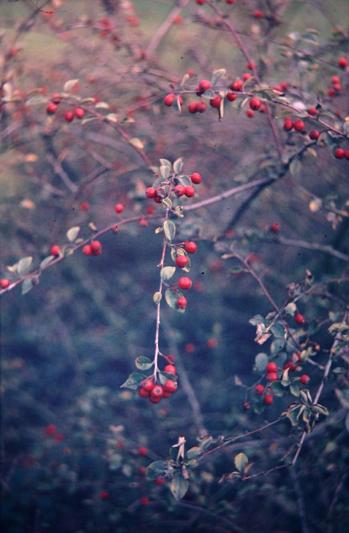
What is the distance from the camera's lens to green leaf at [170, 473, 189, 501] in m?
1.49

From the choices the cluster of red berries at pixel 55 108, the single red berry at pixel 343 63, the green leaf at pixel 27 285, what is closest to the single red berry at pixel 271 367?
the green leaf at pixel 27 285

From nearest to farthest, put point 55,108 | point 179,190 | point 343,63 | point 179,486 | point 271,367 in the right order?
point 179,486 → point 179,190 → point 271,367 → point 55,108 → point 343,63

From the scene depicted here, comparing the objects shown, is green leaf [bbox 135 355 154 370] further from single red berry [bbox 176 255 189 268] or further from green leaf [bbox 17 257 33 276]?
green leaf [bbox 17 257 33 276]

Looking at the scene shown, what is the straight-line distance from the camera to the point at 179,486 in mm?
1504

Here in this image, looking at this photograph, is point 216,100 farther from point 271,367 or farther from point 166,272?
point 271,367

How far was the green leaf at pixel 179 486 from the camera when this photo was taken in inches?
58.6

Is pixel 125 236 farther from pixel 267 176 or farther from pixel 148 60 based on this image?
pixel 267 176

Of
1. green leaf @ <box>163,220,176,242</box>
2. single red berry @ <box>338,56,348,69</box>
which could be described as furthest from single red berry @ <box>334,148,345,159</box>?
green leaf @ <box>163,220,176,242</box>

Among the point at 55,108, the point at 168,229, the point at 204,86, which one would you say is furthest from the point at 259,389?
the point at 55,108

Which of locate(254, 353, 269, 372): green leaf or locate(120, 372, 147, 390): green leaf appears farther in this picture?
locate(254, 353, 269, 372): green leaf

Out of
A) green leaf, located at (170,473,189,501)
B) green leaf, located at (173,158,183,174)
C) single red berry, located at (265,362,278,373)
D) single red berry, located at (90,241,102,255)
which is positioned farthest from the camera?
single red berry, located at (90,241,102,255)

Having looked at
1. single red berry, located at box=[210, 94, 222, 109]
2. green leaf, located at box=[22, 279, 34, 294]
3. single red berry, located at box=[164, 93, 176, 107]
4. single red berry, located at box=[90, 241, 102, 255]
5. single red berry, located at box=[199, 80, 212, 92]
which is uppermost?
single red berry, located at box=[199, 80, 212, 92]

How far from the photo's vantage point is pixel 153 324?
3.65 m

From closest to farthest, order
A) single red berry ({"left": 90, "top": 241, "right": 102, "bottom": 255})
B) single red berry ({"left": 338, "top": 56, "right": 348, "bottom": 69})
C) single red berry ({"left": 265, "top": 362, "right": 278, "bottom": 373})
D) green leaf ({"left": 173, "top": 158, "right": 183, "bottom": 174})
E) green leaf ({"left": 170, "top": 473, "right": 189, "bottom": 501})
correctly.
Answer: green leaf ({"left": 170, "top": 473, "right": 189, "bottom": 501})
green leaf ({"left": 173, "top": 158, "right": 183, "bottom": 174})
single red berry ({"left": 265, "top": 362, "right": 278, "bottom": 373})
single red berry ({"left": 90, "top": 241, "right": 102, "bottom": 255})
single red berry ({"left": 338, "top": 56, "right": 348, "bottom": 69})
